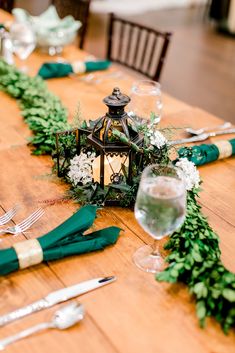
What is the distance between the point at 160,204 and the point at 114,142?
31 cm

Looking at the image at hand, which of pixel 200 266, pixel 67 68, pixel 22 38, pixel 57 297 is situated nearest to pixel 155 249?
pixel 200 266

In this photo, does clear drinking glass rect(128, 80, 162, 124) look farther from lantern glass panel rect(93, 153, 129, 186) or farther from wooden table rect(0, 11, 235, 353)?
lantern glass panel rect(93, 153, 129, 186)

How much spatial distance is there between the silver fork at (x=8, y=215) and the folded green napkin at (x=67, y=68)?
991 mm

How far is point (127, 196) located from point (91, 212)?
125 millimetres

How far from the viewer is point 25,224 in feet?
3.96

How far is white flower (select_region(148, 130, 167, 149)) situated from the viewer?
124 centimetres

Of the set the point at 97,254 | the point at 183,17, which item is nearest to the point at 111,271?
the point at 97,254

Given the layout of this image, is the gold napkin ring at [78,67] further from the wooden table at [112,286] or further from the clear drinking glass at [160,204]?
the clear drinking glass at [160,204]

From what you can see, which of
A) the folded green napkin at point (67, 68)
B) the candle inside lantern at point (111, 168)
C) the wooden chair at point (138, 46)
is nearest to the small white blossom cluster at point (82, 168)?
the candle inside lantern at point (111, 168)

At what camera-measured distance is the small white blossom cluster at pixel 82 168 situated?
128cm

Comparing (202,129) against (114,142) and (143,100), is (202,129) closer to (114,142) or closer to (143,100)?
(143,100)

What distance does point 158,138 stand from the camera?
4.08 ft

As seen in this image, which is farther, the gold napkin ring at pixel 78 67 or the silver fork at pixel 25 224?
the gold napkin ring at pixel 78 67

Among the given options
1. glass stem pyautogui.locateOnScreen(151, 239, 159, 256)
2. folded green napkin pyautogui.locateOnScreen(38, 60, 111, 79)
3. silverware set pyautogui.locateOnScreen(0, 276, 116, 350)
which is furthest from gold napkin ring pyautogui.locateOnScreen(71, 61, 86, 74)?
silverware set pyautogui.locateOnScreen(0, 276, 116, 350)
